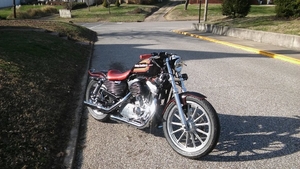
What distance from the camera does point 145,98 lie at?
170 inches

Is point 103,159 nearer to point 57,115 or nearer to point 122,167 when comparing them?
point 122,167

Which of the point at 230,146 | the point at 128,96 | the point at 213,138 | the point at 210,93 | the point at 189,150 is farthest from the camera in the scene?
the point at 210,93

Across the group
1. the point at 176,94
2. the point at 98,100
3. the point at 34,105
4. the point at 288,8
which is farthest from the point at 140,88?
the point at 288,8

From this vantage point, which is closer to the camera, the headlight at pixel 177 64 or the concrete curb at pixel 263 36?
the headlight at pixel 177 64

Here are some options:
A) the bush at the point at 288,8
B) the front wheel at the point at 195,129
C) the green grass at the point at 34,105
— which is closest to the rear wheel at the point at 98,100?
the green grass at the point at 34,105

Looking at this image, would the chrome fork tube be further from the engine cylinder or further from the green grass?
the green grass

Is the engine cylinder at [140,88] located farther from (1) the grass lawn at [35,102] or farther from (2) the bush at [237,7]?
(2) the bush at [237,7]

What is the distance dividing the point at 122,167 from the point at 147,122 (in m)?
0.72

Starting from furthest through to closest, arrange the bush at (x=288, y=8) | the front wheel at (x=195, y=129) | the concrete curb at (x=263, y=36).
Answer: the bush at (x=288, y=8) < the concrete curb at (x=263, y=36) < the front wheel at (x=195, y=129)

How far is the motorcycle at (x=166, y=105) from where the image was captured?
12.4 feet

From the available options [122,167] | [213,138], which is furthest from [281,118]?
[122,167]

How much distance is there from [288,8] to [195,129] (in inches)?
644

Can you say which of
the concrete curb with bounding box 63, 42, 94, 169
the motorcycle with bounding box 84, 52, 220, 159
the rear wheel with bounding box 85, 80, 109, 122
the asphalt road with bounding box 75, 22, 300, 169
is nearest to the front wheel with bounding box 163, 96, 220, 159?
the motorcycle with bounding box 84, 52, 220, 159

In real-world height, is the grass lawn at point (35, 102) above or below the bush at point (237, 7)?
below
